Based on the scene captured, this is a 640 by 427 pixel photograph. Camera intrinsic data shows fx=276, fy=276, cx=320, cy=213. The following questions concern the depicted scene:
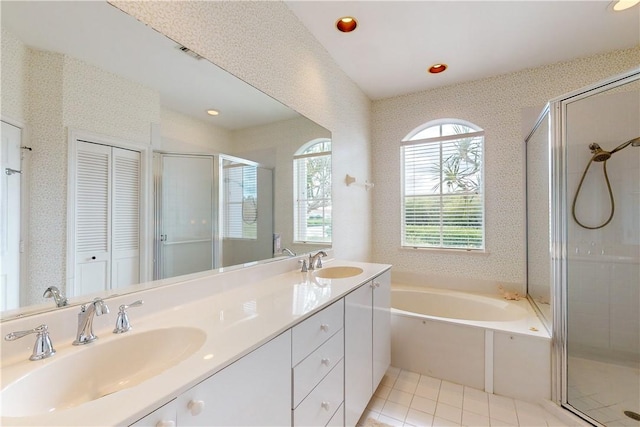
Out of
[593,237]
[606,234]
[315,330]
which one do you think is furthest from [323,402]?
[606,234]

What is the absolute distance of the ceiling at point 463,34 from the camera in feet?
6.06

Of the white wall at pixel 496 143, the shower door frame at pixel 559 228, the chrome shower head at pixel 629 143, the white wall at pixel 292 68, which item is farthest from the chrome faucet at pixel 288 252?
the chrome shower head at pixel 629 143

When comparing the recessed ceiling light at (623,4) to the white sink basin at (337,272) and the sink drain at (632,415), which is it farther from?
the sink drain at (632,415)

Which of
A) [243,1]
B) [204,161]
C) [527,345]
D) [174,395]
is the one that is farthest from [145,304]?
[527,345]

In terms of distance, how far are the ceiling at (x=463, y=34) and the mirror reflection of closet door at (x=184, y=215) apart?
4.40ft

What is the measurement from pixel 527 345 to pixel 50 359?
249 centimetres

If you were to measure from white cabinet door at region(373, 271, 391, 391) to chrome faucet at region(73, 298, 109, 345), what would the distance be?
139 centimetres

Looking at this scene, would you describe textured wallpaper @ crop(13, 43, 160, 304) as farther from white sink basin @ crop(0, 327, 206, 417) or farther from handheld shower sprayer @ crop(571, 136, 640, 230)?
handheld shower sprayer @ crop(571, 136, 640, 230)

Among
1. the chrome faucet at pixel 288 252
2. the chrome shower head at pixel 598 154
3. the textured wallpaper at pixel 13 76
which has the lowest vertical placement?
the chrome faucet at pixel 288 252

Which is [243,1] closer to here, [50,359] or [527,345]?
[50,359]

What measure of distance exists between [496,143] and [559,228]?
43.7 inches

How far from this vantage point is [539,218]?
2352 mm

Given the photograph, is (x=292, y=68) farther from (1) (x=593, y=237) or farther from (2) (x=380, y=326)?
(1) (x=593, y=237)

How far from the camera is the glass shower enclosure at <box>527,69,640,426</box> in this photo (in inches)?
74.5
